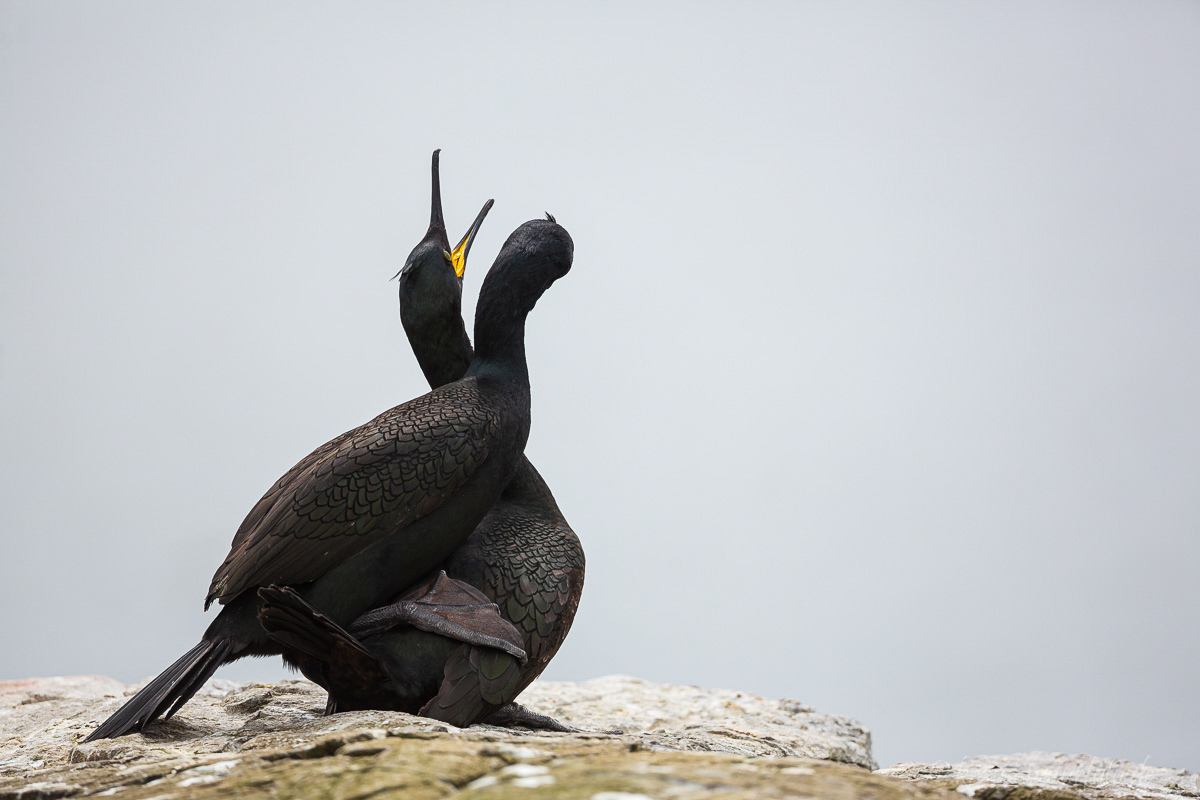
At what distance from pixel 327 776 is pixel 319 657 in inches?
51.9

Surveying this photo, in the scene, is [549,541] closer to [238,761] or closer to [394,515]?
[394,515]

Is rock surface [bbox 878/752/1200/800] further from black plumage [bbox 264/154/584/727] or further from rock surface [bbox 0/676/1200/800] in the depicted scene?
black plumage [bbox 264/154/584/727]

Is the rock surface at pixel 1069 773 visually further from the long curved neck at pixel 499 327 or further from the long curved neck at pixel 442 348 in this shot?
the long curved neck at pixel 442 348

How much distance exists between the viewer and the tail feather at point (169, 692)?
353cm

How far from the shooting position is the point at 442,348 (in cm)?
458

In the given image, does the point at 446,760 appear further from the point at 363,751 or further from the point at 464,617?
the point at 464,617

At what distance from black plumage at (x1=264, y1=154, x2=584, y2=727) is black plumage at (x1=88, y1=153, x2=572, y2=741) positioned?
0.50 ft

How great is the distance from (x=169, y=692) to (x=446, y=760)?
1.79 metres

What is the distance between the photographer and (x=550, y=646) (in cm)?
397

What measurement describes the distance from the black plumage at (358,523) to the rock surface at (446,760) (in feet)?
1.11

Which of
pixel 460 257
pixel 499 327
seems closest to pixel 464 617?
pixel 499 327

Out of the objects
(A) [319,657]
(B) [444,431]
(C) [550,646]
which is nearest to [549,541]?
(C) [550,646]

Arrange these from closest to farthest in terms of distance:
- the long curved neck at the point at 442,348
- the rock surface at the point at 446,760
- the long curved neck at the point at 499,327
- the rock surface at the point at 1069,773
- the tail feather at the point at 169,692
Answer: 1. the rock surface at the point at 446,760
2. the tail feather at the point at 169,692
3. the rock surface at the point at 1069,773
4. the long curved neck at the point at 499,327
5. the long curved neck at the point at 442,348

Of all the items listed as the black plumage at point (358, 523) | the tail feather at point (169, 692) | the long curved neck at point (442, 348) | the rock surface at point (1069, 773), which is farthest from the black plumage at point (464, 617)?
the rock surface at point (1069, 773)
